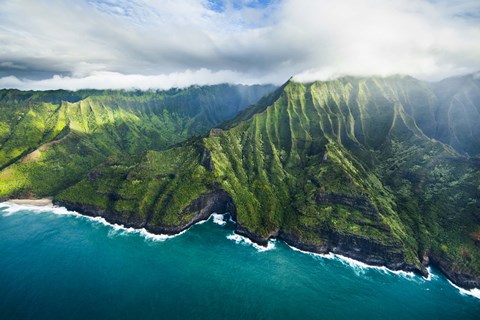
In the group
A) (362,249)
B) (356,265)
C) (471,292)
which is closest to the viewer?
(471,292)

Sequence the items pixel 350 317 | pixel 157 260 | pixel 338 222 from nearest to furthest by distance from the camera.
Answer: pixel 350 317 < pixel 157 260 < pixel 338 222

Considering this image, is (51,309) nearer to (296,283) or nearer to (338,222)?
(296,283)

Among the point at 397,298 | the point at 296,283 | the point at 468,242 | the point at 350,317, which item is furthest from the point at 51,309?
the point at 468,242

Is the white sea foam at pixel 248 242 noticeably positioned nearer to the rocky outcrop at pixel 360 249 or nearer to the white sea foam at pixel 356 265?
the rocky outcrop at pixel 360 249

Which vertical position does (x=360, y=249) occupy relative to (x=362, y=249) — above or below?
below

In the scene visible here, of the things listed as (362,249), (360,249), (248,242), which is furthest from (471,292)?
(248,242)

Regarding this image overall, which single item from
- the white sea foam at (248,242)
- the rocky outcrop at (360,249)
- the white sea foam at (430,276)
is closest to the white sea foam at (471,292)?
the white sea foam at (430,276)

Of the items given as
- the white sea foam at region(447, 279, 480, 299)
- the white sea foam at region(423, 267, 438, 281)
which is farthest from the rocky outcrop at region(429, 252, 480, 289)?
the white sea foam at region(423, 267, 438, 281)

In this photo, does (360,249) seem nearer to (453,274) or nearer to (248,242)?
(453,274)
